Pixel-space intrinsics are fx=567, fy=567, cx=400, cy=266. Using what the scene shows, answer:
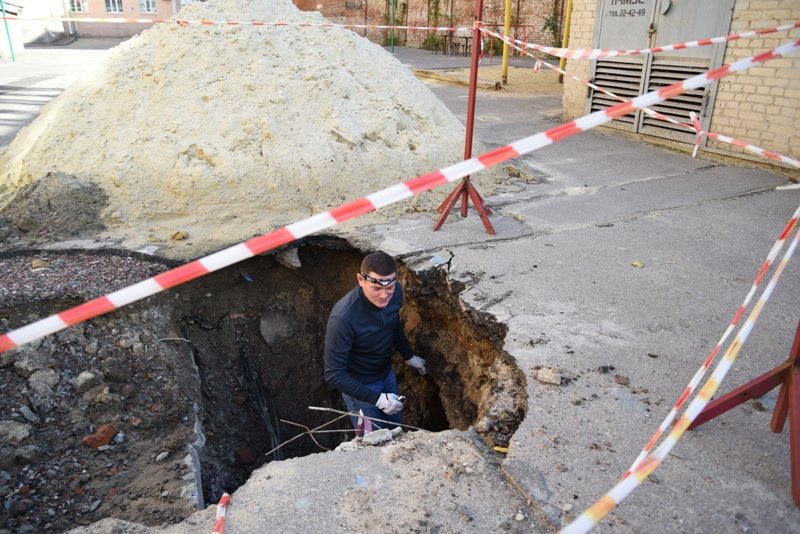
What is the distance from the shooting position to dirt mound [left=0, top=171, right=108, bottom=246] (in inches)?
212

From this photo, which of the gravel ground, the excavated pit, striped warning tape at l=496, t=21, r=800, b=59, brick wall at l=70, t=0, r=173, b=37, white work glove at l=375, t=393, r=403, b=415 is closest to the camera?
the excavated pit

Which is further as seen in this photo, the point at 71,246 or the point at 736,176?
the point at 736,176

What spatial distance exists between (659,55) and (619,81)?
0.84m

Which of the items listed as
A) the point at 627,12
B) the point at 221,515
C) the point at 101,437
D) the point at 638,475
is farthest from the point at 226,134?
the point at 627,12

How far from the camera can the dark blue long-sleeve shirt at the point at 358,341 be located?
3725mm

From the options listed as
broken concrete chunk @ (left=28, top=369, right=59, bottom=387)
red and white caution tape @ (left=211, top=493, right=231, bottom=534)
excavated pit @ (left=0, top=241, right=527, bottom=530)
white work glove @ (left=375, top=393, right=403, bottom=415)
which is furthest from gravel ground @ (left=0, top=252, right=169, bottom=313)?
red and white caution tape @ (left=211, top=493, right=231, bottom=534)

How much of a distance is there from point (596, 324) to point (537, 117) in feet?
26.1

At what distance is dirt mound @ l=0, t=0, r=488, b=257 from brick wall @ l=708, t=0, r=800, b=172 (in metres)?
3.72

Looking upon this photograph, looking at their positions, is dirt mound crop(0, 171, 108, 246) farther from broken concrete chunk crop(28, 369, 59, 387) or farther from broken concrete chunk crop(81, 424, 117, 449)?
broken concrete chunk crop(81, 424, 117, 449)

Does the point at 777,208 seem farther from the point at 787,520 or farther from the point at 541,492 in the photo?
the point at 541,492

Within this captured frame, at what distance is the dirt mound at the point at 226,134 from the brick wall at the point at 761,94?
3707mm

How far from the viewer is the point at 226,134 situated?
6000 millimetres

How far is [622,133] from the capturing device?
9281mm

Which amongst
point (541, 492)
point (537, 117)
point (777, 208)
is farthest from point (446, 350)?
point (537, 117)
